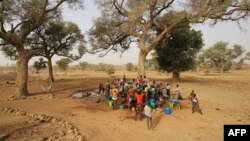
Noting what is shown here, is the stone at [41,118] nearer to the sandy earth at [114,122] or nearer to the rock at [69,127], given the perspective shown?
the sandy earth at [114,122]

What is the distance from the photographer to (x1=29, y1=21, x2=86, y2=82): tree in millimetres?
41353

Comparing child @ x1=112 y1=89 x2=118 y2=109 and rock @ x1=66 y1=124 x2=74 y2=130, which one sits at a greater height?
child @ x1=112 y1=89 x2=118 y2=109

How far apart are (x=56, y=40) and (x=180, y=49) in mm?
18437

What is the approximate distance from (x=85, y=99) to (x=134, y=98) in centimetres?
585

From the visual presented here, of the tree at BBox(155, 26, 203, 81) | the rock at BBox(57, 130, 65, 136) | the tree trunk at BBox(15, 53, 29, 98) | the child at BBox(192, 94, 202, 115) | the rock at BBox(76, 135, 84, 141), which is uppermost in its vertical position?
the tree at BBox(155, 26, 203, 81)

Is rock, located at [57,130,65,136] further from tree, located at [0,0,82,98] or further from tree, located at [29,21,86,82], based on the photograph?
tree, located at [29,21,86,82]

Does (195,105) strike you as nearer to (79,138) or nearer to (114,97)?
(114,97)

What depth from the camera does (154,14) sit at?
1118 inches

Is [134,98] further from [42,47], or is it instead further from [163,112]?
[42,47]

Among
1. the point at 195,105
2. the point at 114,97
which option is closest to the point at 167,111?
the point at 195,105

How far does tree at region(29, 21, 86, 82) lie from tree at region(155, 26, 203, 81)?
1282cm

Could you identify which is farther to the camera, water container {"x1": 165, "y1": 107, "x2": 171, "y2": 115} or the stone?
water container {"x1": 165, "y1": 107, "x2": 171, "y2": 115}

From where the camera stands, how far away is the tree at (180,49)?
121 feet

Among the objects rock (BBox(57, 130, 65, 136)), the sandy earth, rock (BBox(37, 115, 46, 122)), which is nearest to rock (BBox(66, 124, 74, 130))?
the sandy earth
